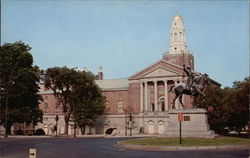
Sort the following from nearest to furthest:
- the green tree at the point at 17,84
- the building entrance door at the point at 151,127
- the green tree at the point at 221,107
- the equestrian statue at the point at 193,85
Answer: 1. the equestrian statue at the point at 193,85
2. the green tree at the point at 221,107
3. the green tree at the point at 17,84
4. the building entrance door at the point at 151,127

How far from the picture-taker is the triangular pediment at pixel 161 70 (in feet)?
262

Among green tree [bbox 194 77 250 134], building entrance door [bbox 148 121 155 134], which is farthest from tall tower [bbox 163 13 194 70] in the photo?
green tree [bbox 194 77 250 134]

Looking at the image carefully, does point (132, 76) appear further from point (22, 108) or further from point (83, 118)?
point (22, 108)

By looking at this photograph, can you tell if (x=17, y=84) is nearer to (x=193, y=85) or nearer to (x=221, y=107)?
(x=221, y=107)

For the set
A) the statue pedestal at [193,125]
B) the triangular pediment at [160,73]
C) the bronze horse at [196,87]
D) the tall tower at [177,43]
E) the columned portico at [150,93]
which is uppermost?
the tall tower at [177,43]

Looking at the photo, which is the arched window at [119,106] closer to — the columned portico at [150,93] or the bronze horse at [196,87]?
the columned portico at [150,93]

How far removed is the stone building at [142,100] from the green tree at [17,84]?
2292cm

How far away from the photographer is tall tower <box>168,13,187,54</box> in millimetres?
97750

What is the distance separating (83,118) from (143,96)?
768 inches

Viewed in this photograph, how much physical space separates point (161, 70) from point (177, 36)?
20553 millimetres

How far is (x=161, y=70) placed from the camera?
8125cm

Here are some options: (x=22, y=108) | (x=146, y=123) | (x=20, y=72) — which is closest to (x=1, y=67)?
(x=20, y=72)

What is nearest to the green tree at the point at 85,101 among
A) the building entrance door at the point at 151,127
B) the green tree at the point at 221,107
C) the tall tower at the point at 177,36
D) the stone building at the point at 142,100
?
the stone building at the point at 142,100

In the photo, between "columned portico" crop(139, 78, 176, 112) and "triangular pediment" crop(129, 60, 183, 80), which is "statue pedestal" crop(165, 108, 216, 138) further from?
"columned portico" crop(139, 78, 176, 112)
